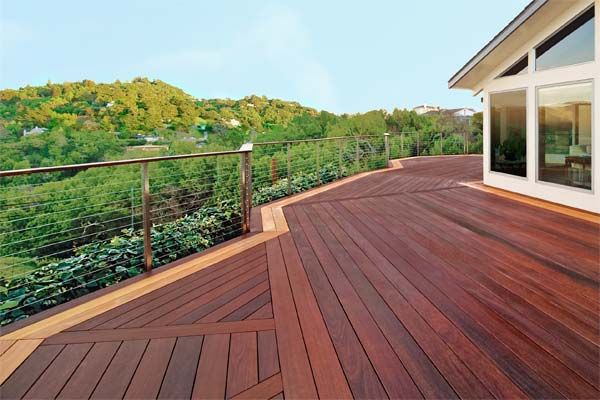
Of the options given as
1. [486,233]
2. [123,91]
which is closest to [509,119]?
[486,233]

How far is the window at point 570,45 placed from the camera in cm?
436

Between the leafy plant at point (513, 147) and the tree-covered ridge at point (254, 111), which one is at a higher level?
the tree-covered ridge at point (254, 111)

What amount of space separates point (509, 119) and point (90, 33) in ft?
80.6

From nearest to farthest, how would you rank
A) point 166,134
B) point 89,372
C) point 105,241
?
1. point 89,372
2. point 105,241
3. point 166,134

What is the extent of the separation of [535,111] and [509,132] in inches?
26.9

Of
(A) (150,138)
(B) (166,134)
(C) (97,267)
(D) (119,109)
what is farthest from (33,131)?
(C) (97,267)

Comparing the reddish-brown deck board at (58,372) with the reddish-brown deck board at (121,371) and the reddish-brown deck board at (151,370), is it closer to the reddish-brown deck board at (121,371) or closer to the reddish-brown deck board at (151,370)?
the reddish-brown deck board at (121,371)

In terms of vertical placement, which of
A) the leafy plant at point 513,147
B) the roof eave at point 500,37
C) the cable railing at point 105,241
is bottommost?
the cable railing at point 105,241

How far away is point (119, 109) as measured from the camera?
1577 centimetres

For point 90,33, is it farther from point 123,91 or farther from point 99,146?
point 99,146

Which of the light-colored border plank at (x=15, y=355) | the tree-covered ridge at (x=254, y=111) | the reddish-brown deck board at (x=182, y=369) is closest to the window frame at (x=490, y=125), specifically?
the reddish-brown deck board at (x=182, y=369)

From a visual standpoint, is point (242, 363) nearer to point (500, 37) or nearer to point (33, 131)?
point (500, 37)

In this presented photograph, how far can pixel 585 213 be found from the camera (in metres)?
4.29

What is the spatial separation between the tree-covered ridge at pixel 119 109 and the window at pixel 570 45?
46.1ft
